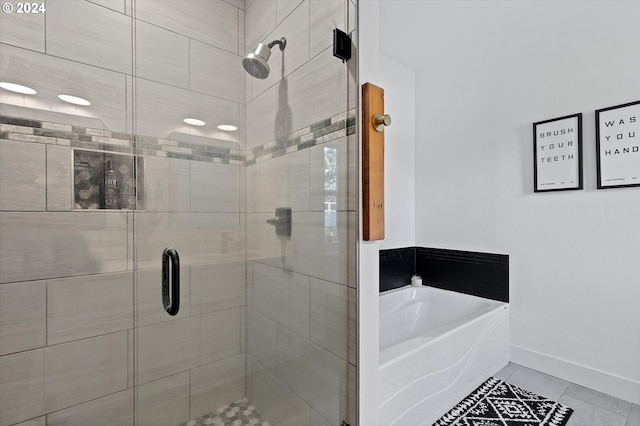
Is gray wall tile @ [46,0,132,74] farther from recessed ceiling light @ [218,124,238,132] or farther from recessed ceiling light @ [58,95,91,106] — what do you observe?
recessed ceiling light @ [218,124,238,132]

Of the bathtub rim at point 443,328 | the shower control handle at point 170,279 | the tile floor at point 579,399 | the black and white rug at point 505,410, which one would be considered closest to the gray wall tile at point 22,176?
the shower control handle at point 170,279

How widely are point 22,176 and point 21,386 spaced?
0.70 meters

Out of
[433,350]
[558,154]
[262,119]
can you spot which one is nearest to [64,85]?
[262,119]

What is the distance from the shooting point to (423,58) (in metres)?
2.97

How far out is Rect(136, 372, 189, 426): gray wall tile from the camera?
1155 mm

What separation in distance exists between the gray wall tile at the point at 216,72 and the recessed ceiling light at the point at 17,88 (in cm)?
50

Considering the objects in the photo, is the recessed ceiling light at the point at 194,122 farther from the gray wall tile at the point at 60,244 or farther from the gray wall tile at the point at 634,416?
the gray wall tile at the point at 634,416

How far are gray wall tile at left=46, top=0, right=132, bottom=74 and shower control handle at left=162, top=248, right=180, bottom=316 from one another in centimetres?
71

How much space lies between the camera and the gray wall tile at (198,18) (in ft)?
3.86

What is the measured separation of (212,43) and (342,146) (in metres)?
0.67

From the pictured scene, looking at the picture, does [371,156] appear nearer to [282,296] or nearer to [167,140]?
[282,296]

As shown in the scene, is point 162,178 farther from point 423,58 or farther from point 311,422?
point 423,58

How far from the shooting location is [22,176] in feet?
3.30

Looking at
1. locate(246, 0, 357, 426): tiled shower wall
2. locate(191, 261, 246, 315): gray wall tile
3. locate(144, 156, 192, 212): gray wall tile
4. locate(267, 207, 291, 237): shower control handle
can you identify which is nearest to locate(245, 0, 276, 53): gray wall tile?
locate(246, 0, 357, 426): tiled shower wall
